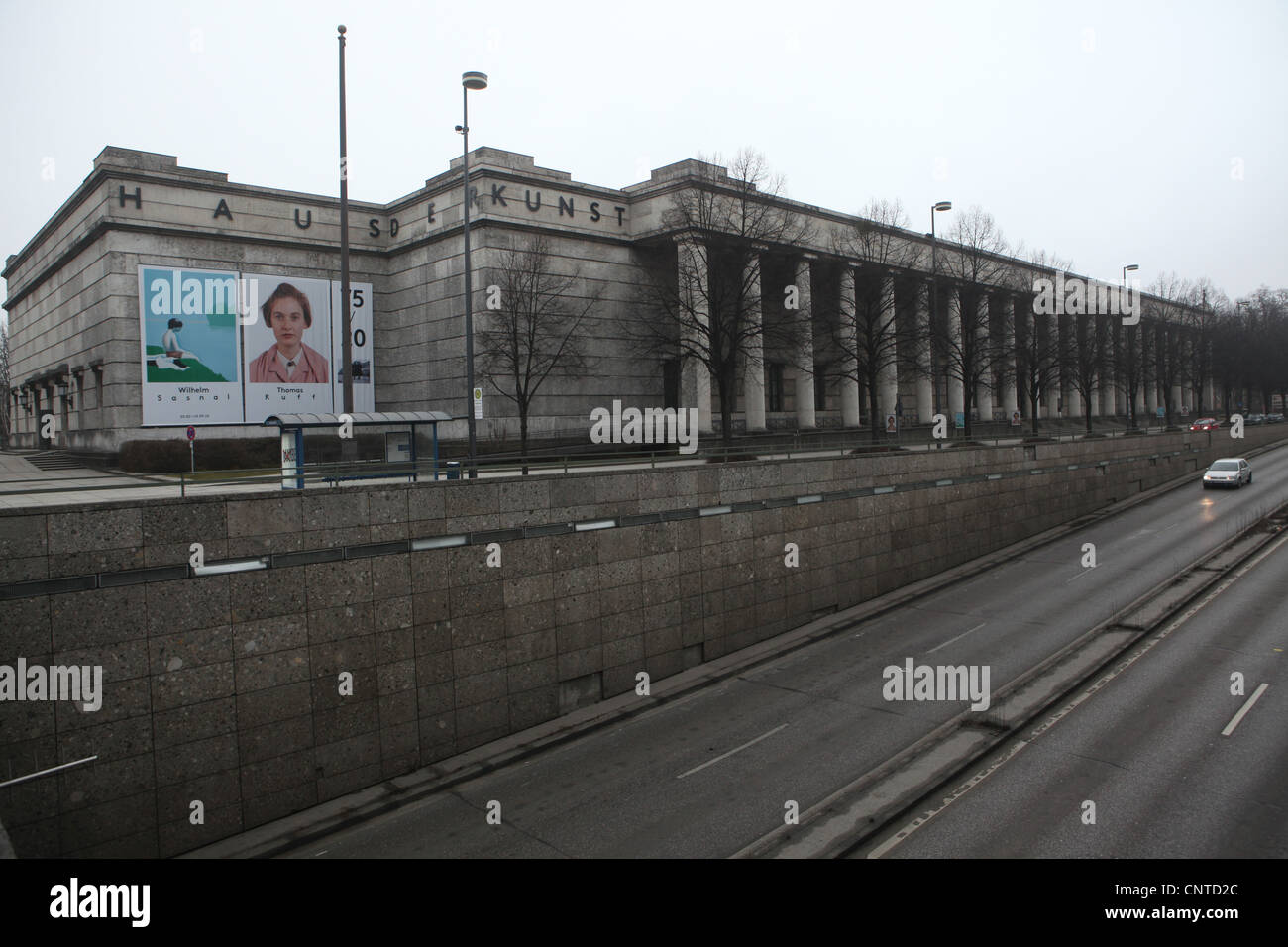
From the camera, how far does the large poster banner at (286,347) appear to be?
36938 mm

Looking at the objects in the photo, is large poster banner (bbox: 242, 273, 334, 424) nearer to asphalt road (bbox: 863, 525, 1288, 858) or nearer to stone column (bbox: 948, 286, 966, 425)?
stone column (bbox: 948, 286, 966, 425)

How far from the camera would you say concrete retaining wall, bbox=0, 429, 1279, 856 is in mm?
10781

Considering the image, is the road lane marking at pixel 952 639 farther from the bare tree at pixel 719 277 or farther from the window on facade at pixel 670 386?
the window on facade at pixel 670 386

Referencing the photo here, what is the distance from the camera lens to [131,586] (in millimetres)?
11359

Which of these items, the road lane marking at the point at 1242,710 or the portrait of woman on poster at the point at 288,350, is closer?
the road lane marking at the point at 1242,710

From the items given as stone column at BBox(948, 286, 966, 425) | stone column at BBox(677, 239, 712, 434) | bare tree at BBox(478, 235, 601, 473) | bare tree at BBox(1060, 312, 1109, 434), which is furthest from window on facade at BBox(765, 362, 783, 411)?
bare tree at BBox(1060, 312, 1109, 434)

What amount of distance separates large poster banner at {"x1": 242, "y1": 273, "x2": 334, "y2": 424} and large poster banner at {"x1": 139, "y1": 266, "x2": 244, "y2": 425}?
666 millimetres

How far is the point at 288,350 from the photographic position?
37.9 m

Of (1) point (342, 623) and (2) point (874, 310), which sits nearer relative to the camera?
(1) point (342, 623)

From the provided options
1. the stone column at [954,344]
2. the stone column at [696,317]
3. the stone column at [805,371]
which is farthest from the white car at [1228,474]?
the stone column at [696,317]

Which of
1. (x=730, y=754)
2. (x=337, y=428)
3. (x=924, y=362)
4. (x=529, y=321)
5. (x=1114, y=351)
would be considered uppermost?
A: (x=1114, y=351)

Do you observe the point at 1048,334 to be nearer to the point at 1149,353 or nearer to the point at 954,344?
the point at 954,344

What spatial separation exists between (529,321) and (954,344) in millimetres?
22132

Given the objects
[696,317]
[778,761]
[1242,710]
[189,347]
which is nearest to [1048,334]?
[696,317]
